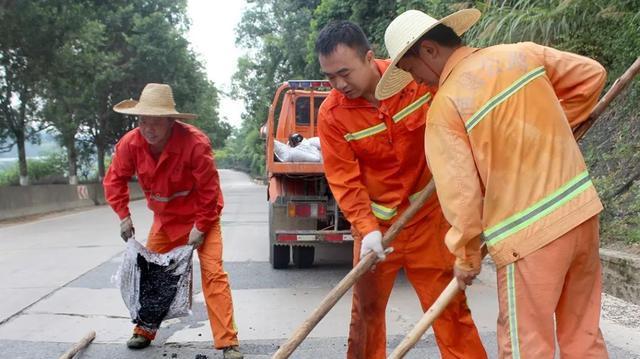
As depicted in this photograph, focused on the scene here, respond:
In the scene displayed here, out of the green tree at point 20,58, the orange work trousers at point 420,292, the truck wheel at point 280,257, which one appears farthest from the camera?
the green tree at point 20,58

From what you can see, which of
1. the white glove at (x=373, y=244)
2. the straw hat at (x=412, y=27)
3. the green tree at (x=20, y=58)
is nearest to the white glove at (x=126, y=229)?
the white glove at (x=373, y=244)

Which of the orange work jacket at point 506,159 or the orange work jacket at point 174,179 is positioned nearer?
the orange work jacket at point 506,159

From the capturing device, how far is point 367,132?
3.40 m

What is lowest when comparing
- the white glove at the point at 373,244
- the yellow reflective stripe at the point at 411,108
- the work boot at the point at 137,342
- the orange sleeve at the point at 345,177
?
the work boot at the point at 137,342

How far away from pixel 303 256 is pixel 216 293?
12.1ft

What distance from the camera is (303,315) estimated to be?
566cm

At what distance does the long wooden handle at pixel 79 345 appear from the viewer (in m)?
4.21

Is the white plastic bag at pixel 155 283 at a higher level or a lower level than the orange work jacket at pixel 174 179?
lower

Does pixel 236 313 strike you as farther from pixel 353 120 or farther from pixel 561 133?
pixel 561 133

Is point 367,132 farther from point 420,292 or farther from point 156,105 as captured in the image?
point 156,105

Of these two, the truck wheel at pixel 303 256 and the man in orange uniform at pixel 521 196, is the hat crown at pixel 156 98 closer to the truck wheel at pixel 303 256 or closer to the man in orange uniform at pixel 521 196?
the man in orange uniform at pixel 521 196

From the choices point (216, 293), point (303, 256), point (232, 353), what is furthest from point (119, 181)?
point (303, 256)

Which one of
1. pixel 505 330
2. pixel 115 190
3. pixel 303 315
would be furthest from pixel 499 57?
pixel 303 315

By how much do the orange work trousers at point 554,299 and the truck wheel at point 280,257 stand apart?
A: 18.3 feet
